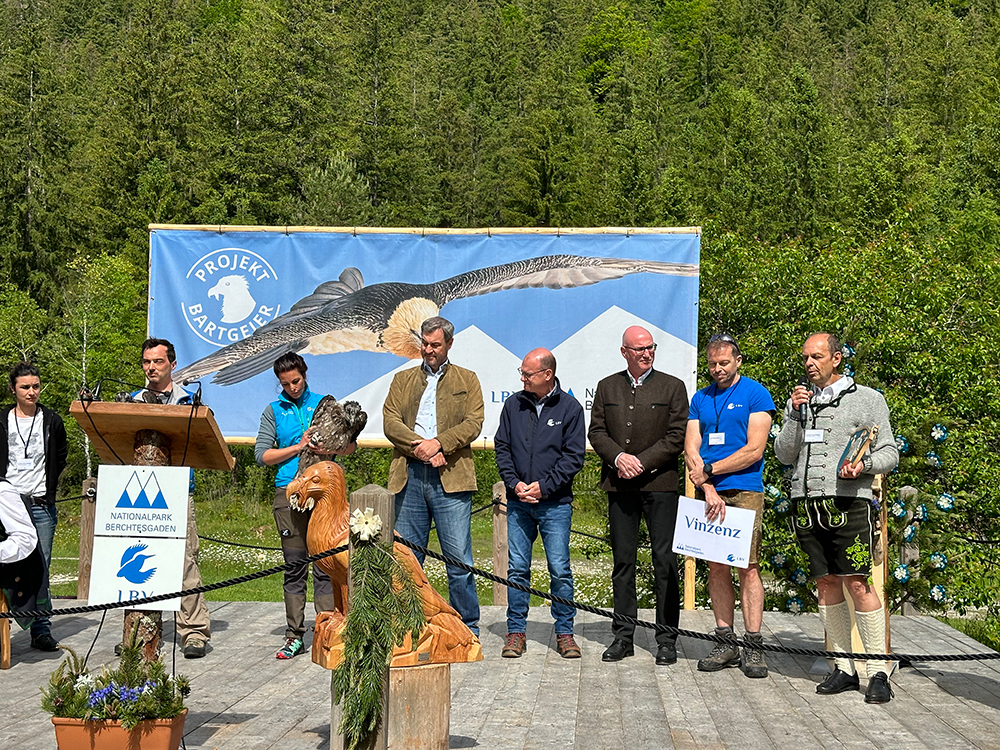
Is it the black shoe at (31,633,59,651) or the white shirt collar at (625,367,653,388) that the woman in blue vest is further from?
the white shirt collar at (625,367,653,388)

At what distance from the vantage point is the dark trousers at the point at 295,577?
7574mm

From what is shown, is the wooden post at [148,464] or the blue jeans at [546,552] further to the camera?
the blue jeans at [546,552]

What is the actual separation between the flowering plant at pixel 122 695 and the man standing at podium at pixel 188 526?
2119 mm

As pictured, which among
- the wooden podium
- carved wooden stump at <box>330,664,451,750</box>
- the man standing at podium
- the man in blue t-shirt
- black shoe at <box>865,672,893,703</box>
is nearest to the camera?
carved wooden stump at <box>330,664,451,750</box>

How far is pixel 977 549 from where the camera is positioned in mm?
9125

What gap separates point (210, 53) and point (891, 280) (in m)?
40.8

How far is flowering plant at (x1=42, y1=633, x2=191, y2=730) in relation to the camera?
4738mm

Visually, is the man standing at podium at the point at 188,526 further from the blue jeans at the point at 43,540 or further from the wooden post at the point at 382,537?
the wooden post at the point at 382,537

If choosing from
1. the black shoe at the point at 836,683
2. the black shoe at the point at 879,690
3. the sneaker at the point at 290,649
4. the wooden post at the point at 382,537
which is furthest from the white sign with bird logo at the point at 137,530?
the black shoe at the point at 879,690

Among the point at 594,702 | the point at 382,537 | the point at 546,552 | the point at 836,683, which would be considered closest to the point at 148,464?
the point at 382,537

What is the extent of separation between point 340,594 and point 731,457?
107 inches

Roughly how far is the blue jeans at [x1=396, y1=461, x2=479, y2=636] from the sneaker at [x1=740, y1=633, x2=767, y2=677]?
70.5 inches

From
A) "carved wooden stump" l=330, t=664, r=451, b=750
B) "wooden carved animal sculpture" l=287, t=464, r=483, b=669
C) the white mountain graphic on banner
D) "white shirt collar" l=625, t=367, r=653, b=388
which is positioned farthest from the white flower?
the white mountain graphic on banner

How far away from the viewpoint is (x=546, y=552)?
7.66m
